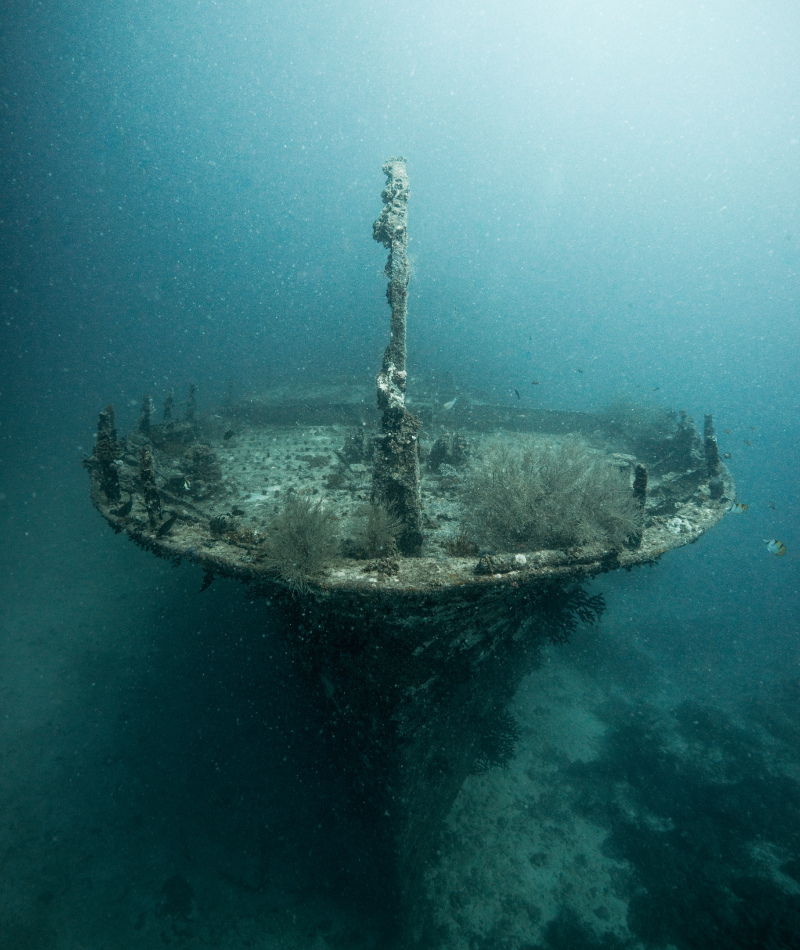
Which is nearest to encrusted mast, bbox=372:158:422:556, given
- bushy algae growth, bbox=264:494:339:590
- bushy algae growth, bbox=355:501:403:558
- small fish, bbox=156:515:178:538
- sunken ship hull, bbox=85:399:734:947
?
bushy algae growth, bbox=355:501:403:558

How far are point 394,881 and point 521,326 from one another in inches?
4729

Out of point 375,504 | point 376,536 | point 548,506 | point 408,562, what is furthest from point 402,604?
point 548,506

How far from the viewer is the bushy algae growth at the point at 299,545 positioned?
3691mm

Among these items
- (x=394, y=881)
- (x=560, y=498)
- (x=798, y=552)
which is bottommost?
(x=798, y=552)

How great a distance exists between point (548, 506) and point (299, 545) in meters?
3.04

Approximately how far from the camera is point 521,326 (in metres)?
110

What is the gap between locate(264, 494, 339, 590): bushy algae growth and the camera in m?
3.69

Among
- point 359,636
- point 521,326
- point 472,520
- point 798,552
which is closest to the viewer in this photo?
point 359,636

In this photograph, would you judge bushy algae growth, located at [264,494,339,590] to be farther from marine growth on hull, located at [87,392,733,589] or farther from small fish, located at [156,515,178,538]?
small fish, located at [156,515,178,538]

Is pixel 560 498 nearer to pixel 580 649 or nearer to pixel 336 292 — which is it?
pixel 580 649

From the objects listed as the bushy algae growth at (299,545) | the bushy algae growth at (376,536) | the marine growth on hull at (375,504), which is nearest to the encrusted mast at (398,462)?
the marine growth on hull at (375,504)

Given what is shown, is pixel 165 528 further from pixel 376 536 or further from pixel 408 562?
pixel 408 562

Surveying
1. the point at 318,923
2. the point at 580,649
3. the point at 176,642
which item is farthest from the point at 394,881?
the point at 580,649

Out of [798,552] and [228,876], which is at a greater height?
[228,876]
